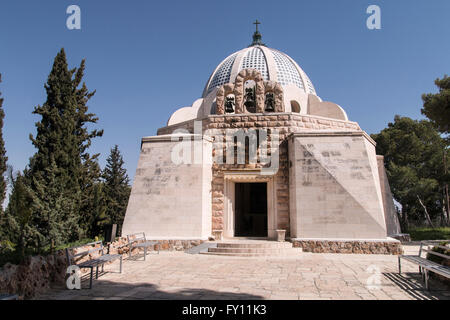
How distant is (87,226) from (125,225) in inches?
122

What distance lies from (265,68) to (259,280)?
15.0 m

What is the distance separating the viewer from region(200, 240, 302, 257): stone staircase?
774 centimetres

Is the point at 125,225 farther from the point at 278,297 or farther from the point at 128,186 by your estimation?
the point at 128,186

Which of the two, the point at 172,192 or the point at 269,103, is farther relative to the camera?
the point at 269,103

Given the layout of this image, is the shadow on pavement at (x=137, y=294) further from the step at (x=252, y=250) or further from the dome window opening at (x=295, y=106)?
the dome window opening at (x=295, y=106)

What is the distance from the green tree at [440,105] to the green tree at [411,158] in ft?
24.5

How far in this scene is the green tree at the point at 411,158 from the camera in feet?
57.9

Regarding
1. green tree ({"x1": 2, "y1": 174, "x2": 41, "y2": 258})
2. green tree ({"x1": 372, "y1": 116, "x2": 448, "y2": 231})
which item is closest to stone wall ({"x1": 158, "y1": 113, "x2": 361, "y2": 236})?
green tree ({"x1": 2, "y1": 174, "x2": 41, "y2": 258})

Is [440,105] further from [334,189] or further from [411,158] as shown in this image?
[411,158]

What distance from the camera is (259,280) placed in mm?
4914

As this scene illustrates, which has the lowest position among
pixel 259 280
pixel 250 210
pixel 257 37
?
pixel 259 280

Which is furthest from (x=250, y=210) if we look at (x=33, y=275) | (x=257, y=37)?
(x=257, y=37)

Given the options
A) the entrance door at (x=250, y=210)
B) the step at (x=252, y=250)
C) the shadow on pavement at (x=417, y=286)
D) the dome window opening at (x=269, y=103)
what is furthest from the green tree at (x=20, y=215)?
the dome window opening at (x=269, y=103)
